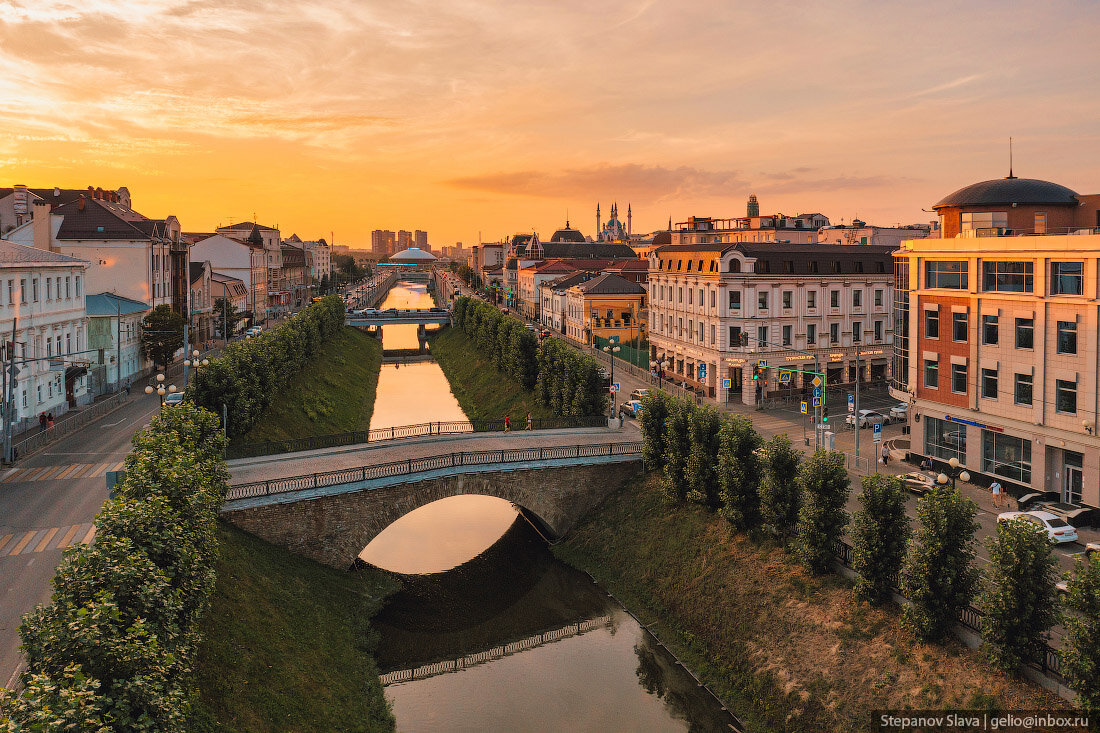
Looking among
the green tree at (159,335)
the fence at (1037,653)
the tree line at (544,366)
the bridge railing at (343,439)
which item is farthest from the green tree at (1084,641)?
the green tree at (159,335)

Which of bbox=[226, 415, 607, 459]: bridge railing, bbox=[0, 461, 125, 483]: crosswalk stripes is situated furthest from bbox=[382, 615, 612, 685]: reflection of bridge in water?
bbox=[0, 461, 125, 483]: crosswalk stripes

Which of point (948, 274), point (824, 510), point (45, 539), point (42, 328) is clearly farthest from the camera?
point (42, 328)

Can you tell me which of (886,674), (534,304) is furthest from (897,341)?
(534,304)

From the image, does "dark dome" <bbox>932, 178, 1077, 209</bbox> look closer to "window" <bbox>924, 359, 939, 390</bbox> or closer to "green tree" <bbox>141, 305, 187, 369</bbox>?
"window" <bbox>924, 359, 939, 390</bbox>

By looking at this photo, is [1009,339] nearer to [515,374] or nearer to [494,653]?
[494,653]

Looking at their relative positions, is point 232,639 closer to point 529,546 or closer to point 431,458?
point 431,458

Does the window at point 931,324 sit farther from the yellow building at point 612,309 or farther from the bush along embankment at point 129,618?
the yellow building at point 612,309

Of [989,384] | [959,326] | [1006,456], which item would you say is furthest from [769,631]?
[959,326]
